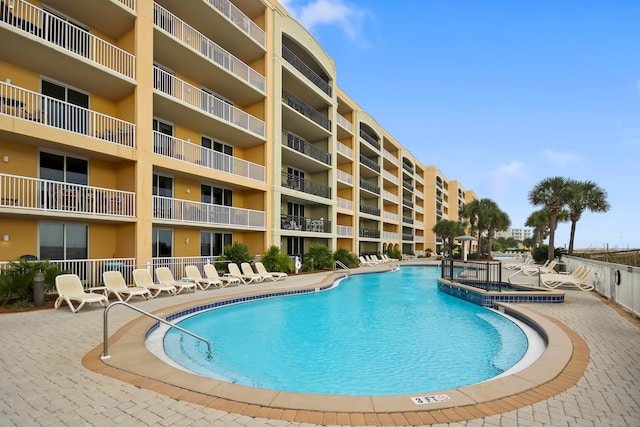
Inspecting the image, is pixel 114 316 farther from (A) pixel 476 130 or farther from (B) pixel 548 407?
(A) pixel 476 130

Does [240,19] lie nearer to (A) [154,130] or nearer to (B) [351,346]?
(A) [154,130]

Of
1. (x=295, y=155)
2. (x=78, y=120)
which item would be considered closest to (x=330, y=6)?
(x=295, y=155)

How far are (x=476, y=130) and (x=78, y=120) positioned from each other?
114ft

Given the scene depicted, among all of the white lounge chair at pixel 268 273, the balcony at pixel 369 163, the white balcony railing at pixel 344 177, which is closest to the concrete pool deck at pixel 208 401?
the white lounge chair at pixel 268 273

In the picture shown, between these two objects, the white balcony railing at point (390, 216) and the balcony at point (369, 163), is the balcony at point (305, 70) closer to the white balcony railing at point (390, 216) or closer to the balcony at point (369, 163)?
the balcony at point (369, 163)

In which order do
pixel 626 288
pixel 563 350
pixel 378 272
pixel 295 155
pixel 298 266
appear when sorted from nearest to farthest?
1. pixel 563 350
2. pixel 626 288
3. pixel 298 266
4. pixel 295 155
5. pixel 378 272

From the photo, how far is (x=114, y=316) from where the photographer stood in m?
7.80

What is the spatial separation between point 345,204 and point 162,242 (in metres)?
16.0

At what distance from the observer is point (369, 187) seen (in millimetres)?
33250

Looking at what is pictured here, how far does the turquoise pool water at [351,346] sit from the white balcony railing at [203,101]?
9747mm

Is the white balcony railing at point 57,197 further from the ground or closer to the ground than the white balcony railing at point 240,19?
closer to the ground

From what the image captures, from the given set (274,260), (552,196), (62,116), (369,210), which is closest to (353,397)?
(62,116)

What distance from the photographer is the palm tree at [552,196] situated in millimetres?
29619

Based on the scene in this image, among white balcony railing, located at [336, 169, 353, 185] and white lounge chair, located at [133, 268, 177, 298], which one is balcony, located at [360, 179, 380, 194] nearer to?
white balcony railing, located at [336, 169, 353, 185]
